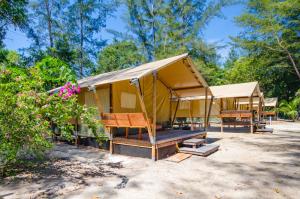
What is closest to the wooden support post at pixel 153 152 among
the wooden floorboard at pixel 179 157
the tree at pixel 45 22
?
the wooden floorboard at pixel 179 157

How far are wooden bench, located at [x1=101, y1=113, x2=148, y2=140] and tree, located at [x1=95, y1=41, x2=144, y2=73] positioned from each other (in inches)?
689

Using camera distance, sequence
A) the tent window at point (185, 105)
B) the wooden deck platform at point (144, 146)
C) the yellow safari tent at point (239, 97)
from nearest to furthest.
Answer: the wooden deck platform at point (144, 146)
the yellow safari tent at point (239, 97)
the tent window at point (185, 105)

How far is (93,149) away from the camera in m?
8.40

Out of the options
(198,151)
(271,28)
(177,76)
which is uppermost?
(271,28)

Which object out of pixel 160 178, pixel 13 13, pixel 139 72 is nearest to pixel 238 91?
pixel 139 72

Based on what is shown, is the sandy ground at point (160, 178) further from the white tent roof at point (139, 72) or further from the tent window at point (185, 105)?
the tent window at point (185, 105)

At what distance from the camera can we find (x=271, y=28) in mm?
21062

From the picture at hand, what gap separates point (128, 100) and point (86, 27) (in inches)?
652

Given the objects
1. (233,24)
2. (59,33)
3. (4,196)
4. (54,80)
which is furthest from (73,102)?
(233,24)

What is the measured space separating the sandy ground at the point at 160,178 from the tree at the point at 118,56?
1873 cm

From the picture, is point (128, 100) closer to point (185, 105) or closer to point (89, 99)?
point (89, 99)

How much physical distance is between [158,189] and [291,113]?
28.2m

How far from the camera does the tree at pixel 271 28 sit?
2128 centimetres

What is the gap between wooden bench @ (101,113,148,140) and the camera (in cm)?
625
